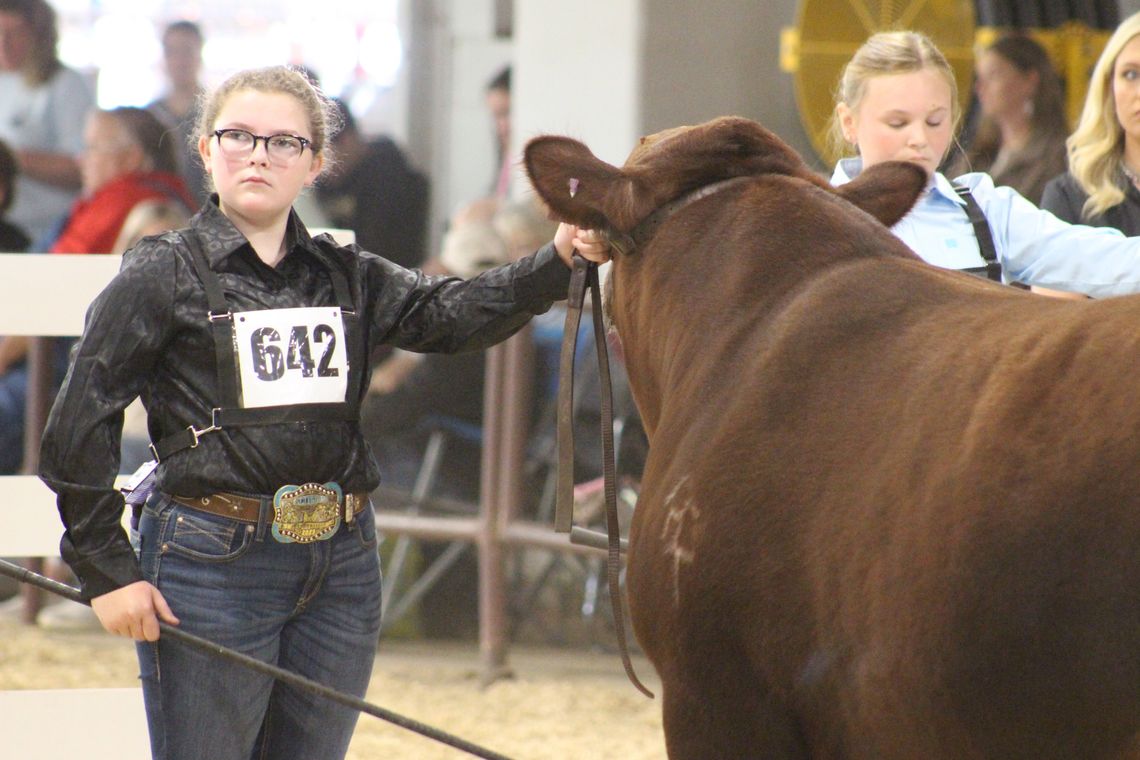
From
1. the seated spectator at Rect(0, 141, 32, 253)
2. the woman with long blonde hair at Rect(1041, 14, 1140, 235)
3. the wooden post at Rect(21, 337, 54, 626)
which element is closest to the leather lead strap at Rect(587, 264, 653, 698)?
the woman with long blonde hair at Rect(1041, 14, 1140, 235)

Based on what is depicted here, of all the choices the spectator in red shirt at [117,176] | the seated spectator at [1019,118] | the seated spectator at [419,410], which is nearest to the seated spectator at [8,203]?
the spectator in red shirt at [117,176]

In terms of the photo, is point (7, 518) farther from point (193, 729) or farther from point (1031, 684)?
point (1031, 684)

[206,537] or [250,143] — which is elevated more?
[250,143]

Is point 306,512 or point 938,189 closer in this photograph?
point 306,512

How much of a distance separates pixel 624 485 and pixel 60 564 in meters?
1.97

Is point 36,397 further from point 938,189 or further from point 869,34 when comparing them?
point 869,34

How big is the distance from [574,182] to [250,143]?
1.62 ft

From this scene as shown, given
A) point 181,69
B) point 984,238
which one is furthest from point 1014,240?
point 181,69

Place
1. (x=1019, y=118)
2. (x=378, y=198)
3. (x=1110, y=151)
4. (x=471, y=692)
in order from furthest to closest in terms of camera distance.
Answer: (x=378, y=198)
(x=1019, y=118)
(x=471, y=692)
(x=1110, y=151)

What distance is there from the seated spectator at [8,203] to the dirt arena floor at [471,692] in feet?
5.69

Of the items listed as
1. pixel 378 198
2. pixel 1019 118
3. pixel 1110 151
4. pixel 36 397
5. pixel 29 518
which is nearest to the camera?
pixel 1110 151

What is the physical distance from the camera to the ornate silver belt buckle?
2299mm

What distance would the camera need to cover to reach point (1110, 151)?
323cm

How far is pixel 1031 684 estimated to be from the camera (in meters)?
1.56
